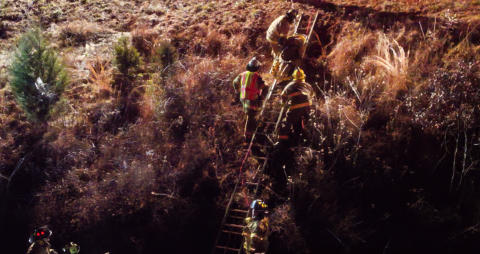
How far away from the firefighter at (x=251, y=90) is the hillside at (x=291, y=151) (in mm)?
501

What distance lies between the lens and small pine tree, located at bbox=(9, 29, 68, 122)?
8.17 meters

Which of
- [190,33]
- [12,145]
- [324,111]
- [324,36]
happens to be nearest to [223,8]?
[190,33]

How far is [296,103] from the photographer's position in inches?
258

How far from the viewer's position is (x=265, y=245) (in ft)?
17.4

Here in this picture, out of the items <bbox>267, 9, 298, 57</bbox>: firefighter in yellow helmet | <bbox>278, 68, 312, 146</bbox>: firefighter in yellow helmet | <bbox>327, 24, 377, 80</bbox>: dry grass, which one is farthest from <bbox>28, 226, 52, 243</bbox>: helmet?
<bbox>327, 24, 377, 80</bbox>: dry grass

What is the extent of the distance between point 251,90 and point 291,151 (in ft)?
4.75

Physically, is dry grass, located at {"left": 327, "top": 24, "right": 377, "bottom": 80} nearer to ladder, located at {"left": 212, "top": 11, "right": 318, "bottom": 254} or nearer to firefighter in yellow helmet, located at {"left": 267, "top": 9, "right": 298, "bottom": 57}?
firefighter in yellow helmet, located at {"left": 267, "top": 9, "right": 298, "bottom": 57}

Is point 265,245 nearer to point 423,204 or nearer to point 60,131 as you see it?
point 423,204

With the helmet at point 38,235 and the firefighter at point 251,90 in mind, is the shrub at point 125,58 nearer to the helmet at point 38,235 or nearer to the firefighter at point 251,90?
the firefighter at point 251,90

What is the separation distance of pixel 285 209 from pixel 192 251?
6.48 ft

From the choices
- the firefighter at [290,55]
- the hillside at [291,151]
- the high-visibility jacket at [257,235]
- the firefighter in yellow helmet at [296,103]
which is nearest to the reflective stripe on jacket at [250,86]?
the firefighter in yellow helmet at [296,103]

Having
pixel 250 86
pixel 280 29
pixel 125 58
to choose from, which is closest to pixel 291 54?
pixel 280 29

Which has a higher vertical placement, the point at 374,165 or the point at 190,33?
the point at 190,33

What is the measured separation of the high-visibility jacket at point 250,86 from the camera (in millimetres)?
6879
